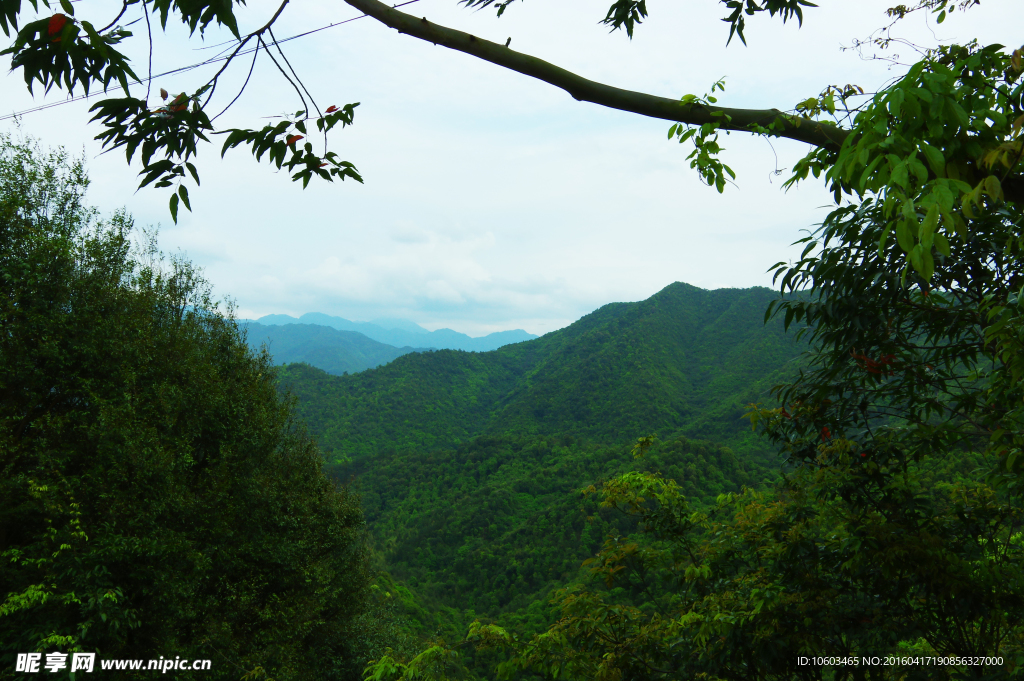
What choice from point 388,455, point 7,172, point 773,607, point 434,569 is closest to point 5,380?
point 7,172

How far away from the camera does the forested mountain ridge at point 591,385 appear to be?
55.2 meters

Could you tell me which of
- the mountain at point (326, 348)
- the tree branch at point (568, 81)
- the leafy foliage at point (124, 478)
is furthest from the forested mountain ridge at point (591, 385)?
the mountain at point (326, 348)

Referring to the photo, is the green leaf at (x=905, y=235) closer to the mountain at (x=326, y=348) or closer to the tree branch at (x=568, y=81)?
the tree branch at (x=568, y=81)

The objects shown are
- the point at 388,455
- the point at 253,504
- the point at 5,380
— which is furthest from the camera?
the point at 388,455

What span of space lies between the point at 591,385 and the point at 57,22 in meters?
66.0

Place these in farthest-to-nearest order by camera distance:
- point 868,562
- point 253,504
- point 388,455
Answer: point 388,455 → point 253,504 → point 868,562

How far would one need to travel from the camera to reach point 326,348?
141 metres

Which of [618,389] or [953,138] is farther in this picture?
[618,389]

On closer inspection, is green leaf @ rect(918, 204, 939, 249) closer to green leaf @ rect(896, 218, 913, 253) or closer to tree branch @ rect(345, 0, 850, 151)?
green leaf @ rect(896, 218, 913, 253)

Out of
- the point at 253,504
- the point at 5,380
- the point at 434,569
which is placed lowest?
the point at 434,569

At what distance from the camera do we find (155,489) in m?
9.98

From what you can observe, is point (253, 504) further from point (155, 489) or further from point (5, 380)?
point (5, 380)

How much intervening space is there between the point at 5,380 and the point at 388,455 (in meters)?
48.3

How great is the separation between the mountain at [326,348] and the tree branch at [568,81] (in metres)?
126
